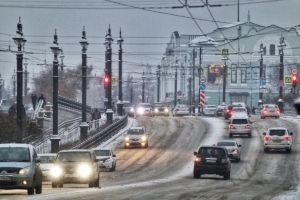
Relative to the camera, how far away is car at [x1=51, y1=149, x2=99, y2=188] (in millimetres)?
33688

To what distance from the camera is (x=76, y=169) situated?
33719 millimetres

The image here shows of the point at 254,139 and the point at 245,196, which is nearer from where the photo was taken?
the point at 245,196

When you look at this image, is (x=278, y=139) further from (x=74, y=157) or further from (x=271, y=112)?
(x=271, y=112)

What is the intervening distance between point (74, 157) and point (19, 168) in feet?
23.0

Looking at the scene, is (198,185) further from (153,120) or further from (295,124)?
(153,120)

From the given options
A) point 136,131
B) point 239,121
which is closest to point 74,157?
point 136,131

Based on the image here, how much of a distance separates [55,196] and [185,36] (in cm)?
13427

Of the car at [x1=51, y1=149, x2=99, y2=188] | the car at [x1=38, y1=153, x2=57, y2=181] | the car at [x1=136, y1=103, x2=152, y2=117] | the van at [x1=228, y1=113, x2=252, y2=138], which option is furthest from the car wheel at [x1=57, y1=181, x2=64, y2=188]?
the car at [x1=136, y1=103, x2=152, y2=117]

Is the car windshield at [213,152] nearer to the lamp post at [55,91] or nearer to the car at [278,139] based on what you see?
the lamp post at [55,91]

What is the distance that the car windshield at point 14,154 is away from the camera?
91.8 feet

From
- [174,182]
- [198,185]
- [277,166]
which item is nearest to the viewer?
[198,185]

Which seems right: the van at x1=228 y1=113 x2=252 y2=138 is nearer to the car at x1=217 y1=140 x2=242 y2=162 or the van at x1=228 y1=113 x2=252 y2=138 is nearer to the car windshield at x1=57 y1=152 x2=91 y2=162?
the car at x1=217 y1=140 x2=242 y2=162

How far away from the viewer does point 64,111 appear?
79.1 meters

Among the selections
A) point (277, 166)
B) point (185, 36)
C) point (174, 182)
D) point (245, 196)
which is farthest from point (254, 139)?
point (185, 36)
